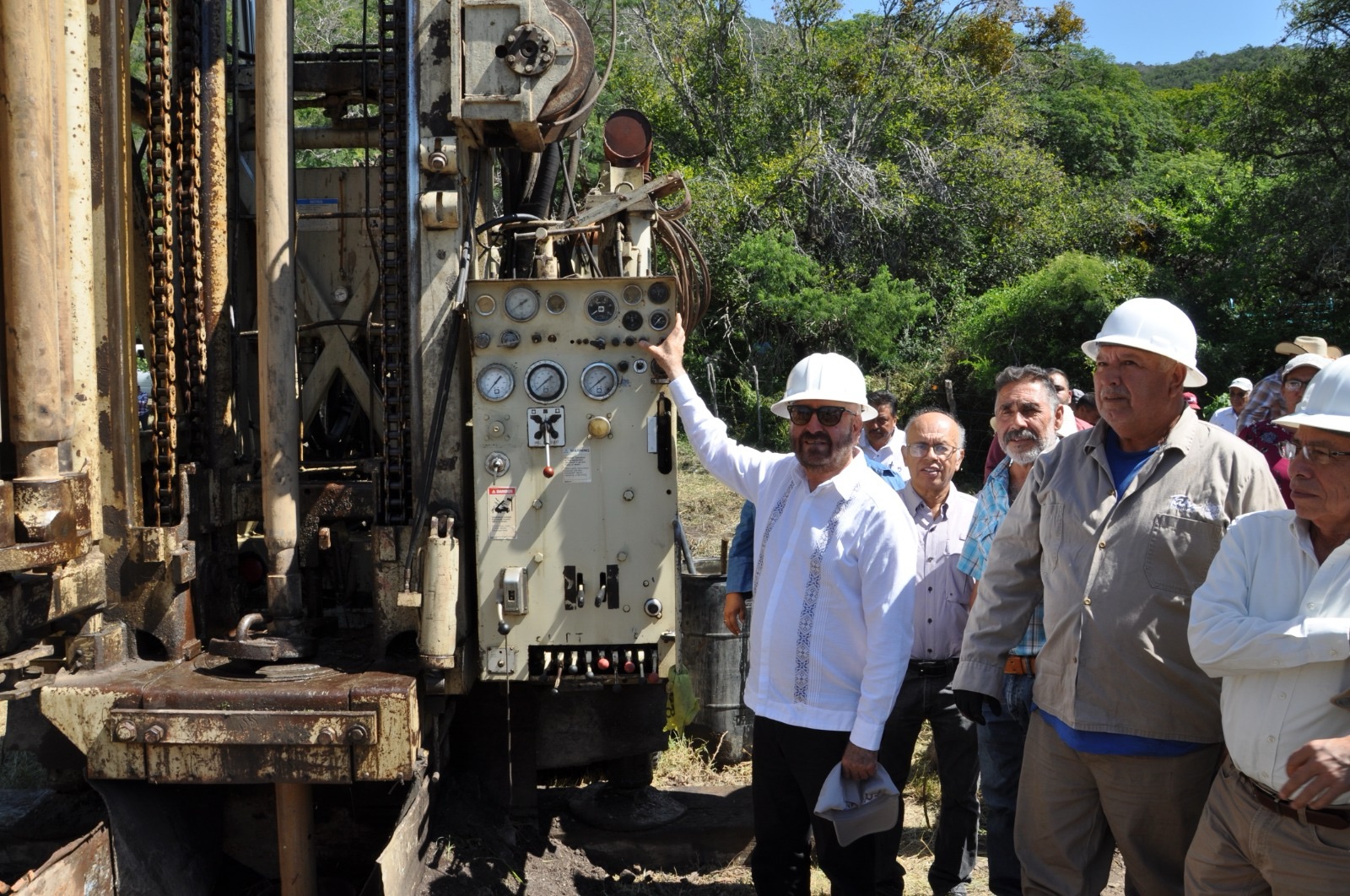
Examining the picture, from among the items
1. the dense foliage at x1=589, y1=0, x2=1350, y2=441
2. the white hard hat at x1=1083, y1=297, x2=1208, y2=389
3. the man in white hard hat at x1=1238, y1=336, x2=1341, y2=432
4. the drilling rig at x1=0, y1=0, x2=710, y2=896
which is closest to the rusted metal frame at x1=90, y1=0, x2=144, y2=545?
the drilling rig at x1=0, y1=0, x2=710, y2=896

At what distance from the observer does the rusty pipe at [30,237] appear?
3.58 metres

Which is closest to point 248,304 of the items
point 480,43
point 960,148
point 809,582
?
point 480,43

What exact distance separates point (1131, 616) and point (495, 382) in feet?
7.74

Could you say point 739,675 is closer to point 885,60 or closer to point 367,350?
point 367,350

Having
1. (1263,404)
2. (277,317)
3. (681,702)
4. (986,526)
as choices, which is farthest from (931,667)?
(1263,404)

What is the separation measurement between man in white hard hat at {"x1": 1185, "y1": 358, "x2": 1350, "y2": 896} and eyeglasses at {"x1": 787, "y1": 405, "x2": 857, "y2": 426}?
1194 mm

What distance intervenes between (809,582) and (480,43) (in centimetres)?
233

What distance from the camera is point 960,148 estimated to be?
19.2 m

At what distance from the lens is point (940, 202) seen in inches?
745

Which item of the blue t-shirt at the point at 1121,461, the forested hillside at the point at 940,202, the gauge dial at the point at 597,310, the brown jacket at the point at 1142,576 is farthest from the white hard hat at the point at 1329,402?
the forested hillside at the point at 940,202

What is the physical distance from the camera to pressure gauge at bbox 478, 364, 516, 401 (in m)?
4.32

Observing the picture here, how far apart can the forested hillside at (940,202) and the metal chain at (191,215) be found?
29.7 feet

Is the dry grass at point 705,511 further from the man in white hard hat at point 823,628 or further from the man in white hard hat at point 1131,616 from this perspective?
the man in white hard hat at point 1131,616

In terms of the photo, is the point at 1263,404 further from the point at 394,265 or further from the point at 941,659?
the point at 394,265
